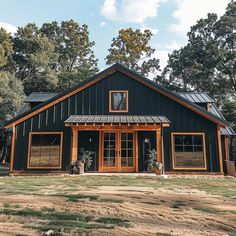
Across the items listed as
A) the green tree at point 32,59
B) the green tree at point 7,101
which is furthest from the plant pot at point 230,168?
the green tree at point 32,59

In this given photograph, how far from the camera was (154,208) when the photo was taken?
4.81m

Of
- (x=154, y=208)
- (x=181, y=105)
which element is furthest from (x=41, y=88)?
(x=154, y=208)

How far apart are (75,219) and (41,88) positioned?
100 ft

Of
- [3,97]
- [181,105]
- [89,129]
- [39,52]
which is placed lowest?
[89,129]

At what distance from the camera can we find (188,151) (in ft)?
39.0

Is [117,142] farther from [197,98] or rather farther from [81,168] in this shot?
[197,98]

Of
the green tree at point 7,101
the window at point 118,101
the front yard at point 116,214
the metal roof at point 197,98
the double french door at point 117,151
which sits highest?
the green tree at point 7,101

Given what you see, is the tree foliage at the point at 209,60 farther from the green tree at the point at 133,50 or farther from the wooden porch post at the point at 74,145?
the wooden porch post at the point at 74,145

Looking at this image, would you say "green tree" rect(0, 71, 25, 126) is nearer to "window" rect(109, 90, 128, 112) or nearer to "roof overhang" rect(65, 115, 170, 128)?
"roof overhang" rect(65, 115, 170, 128)

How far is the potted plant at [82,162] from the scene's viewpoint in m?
11.1

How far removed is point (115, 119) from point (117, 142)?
1.40 m

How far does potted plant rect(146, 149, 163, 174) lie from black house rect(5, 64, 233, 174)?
301 millimetres

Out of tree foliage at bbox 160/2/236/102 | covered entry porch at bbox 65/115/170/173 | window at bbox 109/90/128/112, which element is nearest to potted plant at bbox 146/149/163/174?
covered entry porch at bbox 65/115/170/173

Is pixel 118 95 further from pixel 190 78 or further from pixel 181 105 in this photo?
pixel 190 78
